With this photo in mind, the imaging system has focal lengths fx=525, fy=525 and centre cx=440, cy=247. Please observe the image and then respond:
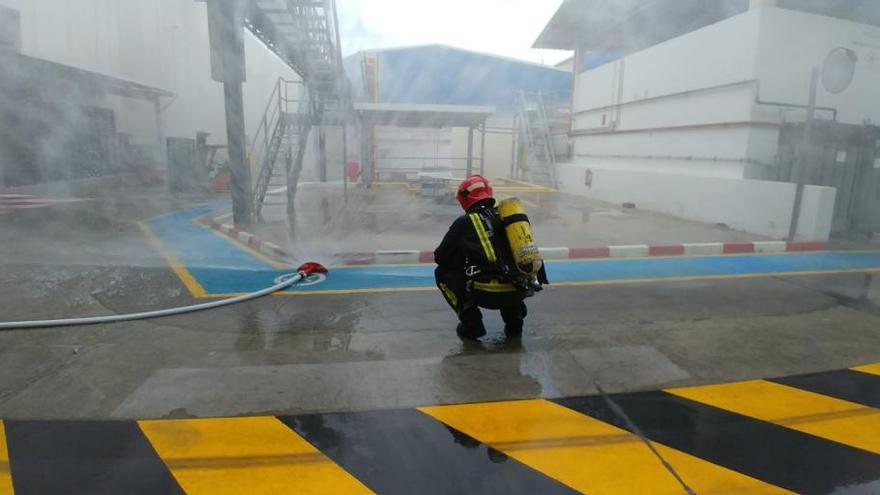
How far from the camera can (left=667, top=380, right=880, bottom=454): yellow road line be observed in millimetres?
2311

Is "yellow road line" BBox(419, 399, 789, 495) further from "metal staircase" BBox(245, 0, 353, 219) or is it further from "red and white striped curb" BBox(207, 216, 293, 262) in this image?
"red and white striped curb" BBox(207, 216, 293, 262)

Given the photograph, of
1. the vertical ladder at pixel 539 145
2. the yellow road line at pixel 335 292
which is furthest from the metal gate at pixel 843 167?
the vertical ladder at pixel 539 145

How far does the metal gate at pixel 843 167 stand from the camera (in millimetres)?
7070

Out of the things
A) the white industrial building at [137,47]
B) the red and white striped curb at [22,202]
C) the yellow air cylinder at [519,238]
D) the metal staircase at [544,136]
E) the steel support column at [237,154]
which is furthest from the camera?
the metal staircase at [544,136]

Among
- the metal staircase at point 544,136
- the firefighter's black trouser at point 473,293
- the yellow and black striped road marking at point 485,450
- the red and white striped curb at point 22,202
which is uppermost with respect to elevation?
the metal staircase at point 544,136

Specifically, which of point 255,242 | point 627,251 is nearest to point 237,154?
point 255,242

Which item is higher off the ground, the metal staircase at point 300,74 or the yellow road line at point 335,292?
the metal staircase at point 300,74

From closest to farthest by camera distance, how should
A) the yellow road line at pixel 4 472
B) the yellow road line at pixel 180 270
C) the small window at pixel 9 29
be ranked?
the yellow road line at pixel 4 472 < the small window at pixel 9 29 < the yellow road line at pixel 180 270

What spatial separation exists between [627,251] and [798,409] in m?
3.56

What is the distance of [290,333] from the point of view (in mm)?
3438

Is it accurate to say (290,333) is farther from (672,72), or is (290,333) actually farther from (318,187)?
(318,187)

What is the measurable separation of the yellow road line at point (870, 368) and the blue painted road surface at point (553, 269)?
1.98m

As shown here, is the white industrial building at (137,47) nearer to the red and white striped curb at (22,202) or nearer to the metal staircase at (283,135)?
the metal staircase at (283,135)

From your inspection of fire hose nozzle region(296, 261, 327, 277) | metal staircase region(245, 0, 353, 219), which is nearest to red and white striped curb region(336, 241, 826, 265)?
fire hose nozzle region(296, 261, 327, 277)
